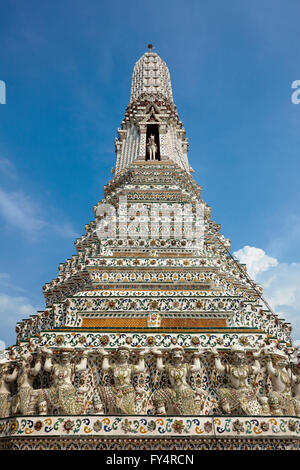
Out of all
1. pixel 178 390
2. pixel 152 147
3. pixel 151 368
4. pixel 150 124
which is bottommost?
pixel 178 390

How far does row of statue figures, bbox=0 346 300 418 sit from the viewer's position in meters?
7.96

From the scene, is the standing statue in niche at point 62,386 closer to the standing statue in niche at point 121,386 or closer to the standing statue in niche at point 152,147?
the standing statue in niche at point 121,386

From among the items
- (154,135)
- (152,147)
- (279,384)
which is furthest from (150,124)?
(279,384)

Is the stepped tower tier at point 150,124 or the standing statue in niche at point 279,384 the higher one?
the stepped tower tier at point 150,124

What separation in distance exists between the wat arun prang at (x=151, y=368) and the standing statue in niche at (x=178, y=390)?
0.07ft

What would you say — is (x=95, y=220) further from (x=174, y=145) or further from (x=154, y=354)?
(x=154, y=354)

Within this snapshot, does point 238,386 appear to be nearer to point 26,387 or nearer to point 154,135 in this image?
point 26,387

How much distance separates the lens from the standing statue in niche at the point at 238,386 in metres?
7.95

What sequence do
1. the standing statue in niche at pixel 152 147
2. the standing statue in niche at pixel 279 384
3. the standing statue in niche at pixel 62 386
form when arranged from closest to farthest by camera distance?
the standing statue in niche at pixel 62 386, the standing statue in niche at pixel 279 384, the standing statue in niche at pixel 152 147

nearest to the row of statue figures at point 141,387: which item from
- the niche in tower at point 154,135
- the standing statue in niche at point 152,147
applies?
the standing statue in niche at point 152,147

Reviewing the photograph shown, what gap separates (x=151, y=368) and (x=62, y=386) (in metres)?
1.98

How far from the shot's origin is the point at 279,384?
27.8 feet

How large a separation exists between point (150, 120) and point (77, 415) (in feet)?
57.3

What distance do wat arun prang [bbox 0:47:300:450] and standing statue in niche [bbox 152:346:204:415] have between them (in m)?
0.02
